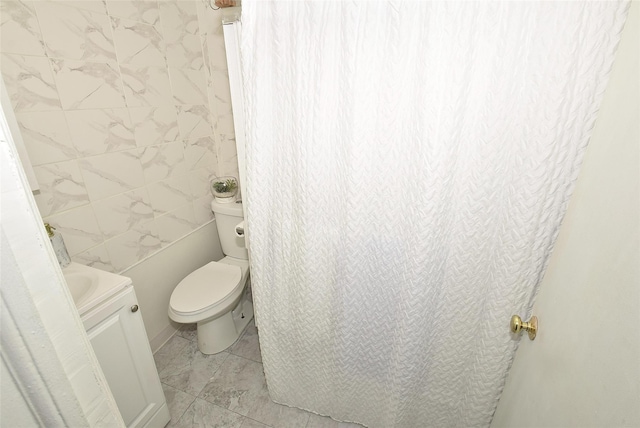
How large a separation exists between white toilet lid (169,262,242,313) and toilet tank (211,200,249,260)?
0.38ft

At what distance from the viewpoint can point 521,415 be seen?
84 cm

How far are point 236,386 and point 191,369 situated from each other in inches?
12.4

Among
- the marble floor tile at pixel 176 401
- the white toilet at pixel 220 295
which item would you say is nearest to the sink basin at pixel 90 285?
the white toilet at pixel 220 295

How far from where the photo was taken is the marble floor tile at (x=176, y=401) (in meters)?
1.46

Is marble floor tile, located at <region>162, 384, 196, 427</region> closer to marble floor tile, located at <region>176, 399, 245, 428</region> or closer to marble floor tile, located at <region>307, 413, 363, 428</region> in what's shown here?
marble floor tile, located at <region>176, 399, 245, 428</region>

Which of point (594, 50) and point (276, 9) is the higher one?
point (276, 9)

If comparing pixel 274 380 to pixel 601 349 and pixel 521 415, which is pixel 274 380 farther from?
pixel 601 349

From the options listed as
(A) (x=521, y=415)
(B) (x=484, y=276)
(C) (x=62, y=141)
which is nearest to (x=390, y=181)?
Answer: (B) (x=484, y=276)

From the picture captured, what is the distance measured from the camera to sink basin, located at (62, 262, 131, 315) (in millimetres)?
1050

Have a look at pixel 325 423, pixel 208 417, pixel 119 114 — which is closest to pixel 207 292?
pixel 208 417

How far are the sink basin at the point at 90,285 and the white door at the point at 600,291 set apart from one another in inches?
54.2

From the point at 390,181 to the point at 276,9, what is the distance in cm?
62

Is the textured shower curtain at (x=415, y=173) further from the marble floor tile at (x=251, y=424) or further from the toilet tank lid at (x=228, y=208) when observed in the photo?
the toilet tank lid at (x=228, y=208)

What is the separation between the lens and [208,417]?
1455mm
